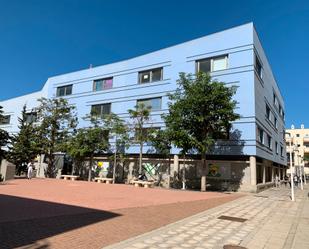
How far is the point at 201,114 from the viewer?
23125 mm

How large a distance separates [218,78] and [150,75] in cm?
855

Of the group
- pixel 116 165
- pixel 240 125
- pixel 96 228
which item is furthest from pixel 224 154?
pixel 96 228

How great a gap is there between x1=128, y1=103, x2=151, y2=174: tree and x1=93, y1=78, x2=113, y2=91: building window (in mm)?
7284

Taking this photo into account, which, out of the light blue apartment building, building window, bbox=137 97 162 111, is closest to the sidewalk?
the light blue apartment building

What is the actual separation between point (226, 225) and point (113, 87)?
28488 millimetres

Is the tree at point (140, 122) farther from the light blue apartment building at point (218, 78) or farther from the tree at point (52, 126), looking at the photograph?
the tree at point (52, 126)

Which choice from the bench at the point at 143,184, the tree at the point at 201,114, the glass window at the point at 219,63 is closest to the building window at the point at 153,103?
the glass window at the point at 219,63

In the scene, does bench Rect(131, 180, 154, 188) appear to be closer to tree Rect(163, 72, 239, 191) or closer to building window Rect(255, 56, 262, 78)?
tree Rect(163, 72, 239, 191)

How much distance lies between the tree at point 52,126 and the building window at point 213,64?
17.0 meters

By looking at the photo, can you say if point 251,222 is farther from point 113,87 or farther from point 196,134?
point 113,87

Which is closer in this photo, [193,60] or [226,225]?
[226,225]

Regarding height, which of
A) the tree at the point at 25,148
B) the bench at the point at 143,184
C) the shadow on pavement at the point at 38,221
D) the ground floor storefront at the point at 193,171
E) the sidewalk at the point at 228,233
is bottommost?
the sidewalk at the point at 228,233

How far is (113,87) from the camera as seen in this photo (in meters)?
36.1

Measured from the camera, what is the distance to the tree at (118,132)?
31.2 metres
